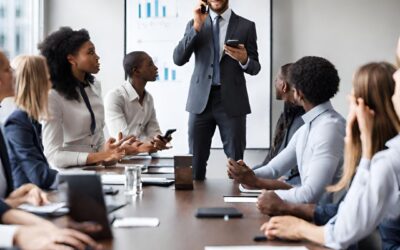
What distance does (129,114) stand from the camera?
4.34m

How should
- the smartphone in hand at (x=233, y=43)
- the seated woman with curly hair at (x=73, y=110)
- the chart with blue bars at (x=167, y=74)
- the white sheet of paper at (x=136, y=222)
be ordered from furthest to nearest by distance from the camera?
1. the chart with blue bars at (x=167, y=74)
2. the smartphone in hand at (x=233, y=43)
3. the seated woman with curly hair at (x=73, y=110)
4. the white sheet of paper at (x=136, y=222)

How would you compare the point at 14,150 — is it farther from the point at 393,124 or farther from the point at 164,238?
the point at 393,124

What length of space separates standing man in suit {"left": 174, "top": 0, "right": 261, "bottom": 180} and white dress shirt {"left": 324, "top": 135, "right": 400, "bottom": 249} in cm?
252

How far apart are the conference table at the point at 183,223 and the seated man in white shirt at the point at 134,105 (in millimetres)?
1804

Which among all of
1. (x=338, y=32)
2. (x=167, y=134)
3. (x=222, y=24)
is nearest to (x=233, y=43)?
(x=222, y=24)

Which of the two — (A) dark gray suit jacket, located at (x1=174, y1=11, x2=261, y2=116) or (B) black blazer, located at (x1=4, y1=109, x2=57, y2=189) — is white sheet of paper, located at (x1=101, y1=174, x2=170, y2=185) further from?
(A) dark gray suit jacket, located at (x1=174, y1=11, x2=261, y2=116)

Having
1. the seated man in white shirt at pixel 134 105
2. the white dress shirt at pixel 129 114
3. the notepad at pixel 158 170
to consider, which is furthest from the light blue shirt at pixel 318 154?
the white dress shirt at pixel 129 114

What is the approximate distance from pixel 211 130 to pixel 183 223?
2464 millimetres

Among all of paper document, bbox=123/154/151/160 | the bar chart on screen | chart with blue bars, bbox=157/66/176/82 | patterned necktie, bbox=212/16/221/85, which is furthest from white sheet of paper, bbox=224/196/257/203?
the bar chart on screen

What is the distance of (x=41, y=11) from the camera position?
5121mm

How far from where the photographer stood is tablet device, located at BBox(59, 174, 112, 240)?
137 cm

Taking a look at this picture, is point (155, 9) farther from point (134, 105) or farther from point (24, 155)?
point (24, 155)

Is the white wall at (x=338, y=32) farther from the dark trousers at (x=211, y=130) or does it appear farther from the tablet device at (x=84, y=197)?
the tablet device at (x=84, y=197)

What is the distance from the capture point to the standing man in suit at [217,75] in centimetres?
411
